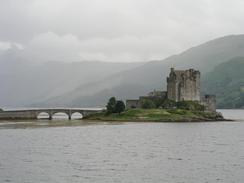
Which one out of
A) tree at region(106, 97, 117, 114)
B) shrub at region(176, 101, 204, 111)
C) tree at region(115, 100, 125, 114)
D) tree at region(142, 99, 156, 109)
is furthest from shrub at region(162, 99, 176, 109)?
tree at region(106, 97, 117, 114)

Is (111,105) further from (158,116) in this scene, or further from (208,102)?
(208,102)

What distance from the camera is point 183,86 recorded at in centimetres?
16888

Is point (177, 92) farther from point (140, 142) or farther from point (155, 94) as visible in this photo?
point (140, 142)

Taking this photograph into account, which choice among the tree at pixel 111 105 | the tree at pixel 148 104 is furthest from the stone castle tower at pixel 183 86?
the tree at pixel 111 105

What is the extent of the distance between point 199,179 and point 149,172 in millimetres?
5914

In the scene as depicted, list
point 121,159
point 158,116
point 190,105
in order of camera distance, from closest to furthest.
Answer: point 121,159 < point 158,116 < point 190,105

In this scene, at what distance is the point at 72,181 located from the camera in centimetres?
4959

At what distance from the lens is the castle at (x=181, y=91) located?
168 m

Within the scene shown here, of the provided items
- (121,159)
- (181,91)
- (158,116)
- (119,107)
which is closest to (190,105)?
(181,91)

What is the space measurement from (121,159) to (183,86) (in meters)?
106

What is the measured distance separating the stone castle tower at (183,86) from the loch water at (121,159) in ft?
226

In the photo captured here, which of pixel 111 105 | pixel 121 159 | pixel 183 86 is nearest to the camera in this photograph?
pixel 121 159

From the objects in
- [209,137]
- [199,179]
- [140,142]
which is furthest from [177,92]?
[199,179]

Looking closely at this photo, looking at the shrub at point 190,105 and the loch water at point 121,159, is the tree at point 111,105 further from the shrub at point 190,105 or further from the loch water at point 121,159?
the loch water at point 121,159
